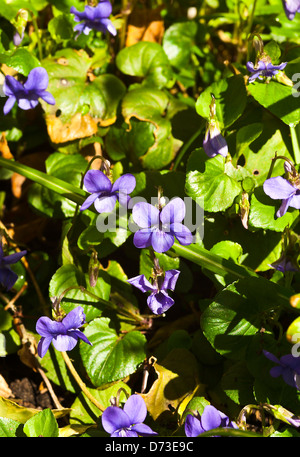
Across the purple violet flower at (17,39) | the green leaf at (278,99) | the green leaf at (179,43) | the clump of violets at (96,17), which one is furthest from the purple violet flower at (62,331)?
the green leaf at (179,43)

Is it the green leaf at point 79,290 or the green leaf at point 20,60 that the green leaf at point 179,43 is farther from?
the green leaf at point 79,290

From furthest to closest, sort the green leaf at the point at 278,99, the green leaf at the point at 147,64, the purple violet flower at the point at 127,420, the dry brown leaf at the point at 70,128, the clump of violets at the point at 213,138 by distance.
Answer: the green leaf at the point at 147,64 → the dry brown leaf at the point at 70,128 → the green leaf at the point at 278,99 → the clump of violets at the point at 213,138 → the purple violet flower at the point at 127,420

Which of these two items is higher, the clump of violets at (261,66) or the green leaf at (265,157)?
the clump of violets at (261,66)

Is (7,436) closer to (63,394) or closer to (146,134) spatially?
(63,394)

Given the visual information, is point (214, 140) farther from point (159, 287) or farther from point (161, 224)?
point (159, 287)

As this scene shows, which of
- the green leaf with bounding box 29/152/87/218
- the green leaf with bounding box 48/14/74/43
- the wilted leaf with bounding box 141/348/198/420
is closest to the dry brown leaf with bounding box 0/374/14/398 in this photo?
the wilted leaf with bounding box 141/348/198/420

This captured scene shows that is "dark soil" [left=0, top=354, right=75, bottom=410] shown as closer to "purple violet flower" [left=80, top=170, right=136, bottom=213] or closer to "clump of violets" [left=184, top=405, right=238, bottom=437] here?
"clump of violets" [left=184, top=405, right=238, bottom=437]

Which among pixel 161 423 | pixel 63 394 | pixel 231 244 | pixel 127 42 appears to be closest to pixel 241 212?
pixel 231 244

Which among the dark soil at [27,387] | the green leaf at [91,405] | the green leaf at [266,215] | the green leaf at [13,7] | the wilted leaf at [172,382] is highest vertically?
the green leaf at [13,7]
